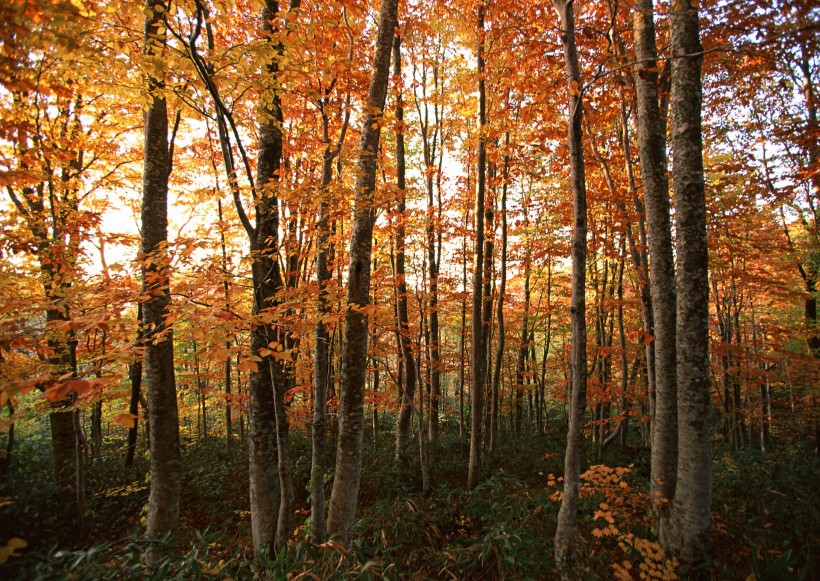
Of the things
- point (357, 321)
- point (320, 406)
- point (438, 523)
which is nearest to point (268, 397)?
point (320, 406)

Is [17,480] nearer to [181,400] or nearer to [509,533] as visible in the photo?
[181,400]

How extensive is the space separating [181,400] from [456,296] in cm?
1649

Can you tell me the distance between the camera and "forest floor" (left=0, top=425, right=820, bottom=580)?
371 centimetres

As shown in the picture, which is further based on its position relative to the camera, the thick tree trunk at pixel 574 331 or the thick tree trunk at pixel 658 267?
the thick tree trunk at pixel 658 267

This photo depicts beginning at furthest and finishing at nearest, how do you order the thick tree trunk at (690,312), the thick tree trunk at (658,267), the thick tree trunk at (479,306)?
the thick tree trunk at (479,306), the thick tree trunk at (658,267), the thick tree trunk at (690,312)

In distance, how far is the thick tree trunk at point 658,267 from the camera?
4703mm

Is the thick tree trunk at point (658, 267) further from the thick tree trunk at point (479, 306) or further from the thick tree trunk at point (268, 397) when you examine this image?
the thick tree trunk at point (268, 397)

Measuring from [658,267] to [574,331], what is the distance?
1596mm

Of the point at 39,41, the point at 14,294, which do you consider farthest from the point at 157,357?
the point at 39,41

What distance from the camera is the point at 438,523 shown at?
256 inches

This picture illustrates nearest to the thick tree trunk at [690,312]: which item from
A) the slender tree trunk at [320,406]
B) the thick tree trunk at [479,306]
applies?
the thick tree trunk at [479,306]

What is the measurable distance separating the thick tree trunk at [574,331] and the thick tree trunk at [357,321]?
7.73 feet

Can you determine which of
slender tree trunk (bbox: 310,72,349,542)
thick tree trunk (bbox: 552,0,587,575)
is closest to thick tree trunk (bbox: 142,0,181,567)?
slender tree trunk (bbox: 310,72,349,542)

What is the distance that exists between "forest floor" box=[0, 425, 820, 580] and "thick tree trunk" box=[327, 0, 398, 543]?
563 mm
